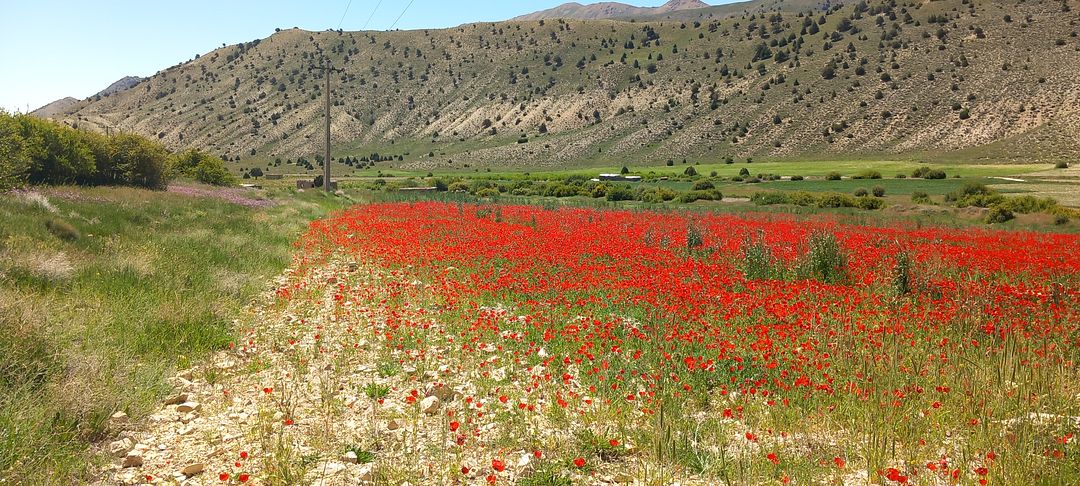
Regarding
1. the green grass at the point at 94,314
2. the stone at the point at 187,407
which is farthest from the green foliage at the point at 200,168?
the stone at the point at 187,407

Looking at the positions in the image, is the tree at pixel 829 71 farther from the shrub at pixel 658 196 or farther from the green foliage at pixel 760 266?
the green foliage at pixel 760 266

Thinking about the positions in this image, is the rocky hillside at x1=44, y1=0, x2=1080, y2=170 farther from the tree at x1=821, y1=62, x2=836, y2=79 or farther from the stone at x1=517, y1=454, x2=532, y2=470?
the stone at x1=517, y1=454, x2=532, y2=470

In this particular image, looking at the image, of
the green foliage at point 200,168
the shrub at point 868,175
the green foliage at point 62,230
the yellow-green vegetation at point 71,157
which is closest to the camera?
the green foliage at point 62,230

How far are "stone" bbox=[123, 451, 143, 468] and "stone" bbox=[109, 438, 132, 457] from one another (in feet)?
0.61

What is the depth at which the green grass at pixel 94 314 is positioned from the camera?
4.58 m

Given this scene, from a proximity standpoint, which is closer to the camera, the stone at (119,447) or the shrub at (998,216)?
the stone at (119,447)

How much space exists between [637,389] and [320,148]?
119562 millimetres

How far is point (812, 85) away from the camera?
94375mm

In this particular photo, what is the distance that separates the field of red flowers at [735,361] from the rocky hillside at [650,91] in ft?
235

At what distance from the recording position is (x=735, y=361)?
277 inches

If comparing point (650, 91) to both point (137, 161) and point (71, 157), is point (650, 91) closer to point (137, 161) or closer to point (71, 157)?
point (137, 161)

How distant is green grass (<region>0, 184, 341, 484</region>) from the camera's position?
458 cm

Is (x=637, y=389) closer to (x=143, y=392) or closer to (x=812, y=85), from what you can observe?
(x=143, y=392)

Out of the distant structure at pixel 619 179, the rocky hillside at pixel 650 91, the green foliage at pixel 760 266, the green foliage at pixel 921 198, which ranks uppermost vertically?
the rocky hillside at pixel 650 91
